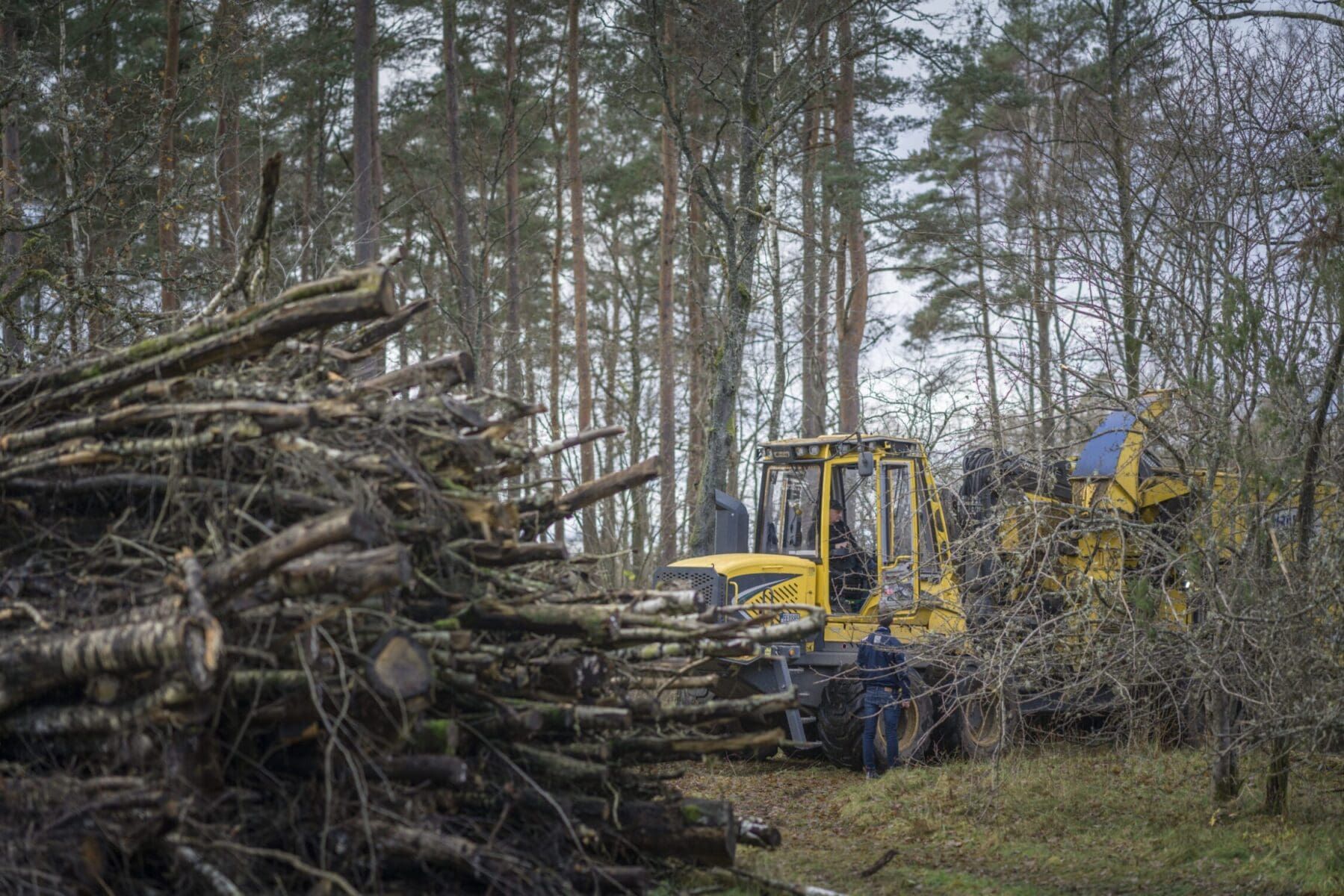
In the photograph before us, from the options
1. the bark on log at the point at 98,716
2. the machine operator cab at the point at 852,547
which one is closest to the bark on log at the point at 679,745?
the bark on log at the point at 98,716

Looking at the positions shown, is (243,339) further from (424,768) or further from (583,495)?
(583,495)


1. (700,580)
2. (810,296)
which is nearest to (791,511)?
(700,580)

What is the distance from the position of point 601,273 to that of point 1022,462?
19.7m

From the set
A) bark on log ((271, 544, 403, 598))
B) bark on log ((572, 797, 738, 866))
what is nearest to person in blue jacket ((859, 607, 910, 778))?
bark on log ((572, 797, 738, 866))

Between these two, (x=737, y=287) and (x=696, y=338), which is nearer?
(x=737, y=287)

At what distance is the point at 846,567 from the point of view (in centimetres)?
1207

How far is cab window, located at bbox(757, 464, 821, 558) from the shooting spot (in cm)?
1209

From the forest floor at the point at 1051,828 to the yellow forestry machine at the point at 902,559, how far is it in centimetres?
62

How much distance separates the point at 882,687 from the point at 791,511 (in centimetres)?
220

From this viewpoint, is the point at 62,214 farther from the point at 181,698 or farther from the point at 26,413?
the point at 181,698

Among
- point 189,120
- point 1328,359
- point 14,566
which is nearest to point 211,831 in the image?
point 14,566

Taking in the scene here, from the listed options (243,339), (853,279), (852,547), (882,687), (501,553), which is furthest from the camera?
(853,279)

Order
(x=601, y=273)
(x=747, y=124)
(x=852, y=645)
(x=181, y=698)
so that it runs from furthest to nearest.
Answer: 1. (x=601, y=273)
2. (x=747, y=124)
3. (x=852, y=645)
4. (x=181, y=698)

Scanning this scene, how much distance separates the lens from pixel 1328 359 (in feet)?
25.6
